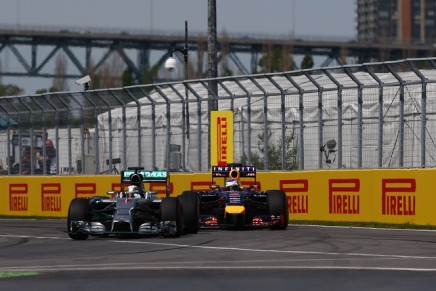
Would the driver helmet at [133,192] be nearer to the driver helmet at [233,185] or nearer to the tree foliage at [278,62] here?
the driver helmet at [233,185]

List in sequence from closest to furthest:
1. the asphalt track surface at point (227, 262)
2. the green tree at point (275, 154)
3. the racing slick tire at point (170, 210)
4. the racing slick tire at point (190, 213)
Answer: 1. the asphalt track surface at point (227, 262)
2. the racing slick tire at point (170, 210)
3. the racing slick tire at point (190, 213)
4. the green tree at point (275, 154)

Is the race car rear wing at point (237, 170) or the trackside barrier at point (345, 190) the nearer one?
the trackside barrier at point (345, 190)

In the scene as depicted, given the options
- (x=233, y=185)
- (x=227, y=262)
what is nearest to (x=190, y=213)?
(x=233, y=185)

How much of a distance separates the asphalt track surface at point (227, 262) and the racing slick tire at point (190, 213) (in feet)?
0.91

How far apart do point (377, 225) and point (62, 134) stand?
1259 cm

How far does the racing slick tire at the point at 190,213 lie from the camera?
24875mm

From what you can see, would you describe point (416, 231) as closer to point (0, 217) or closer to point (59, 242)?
point (59, 242)

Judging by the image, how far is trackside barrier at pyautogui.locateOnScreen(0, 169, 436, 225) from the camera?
27.2 m

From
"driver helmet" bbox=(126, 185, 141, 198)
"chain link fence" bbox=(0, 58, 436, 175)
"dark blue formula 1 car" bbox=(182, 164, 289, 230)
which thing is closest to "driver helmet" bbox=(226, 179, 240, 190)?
"dark blue formula 1 car" bbox=(182, 164, 289, 230)

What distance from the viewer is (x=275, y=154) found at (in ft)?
105

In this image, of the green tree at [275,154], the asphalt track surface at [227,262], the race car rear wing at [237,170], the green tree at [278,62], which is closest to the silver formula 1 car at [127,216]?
the asphalt track surface at [227,262]

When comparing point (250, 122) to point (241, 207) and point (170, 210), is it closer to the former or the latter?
point (241, 207)

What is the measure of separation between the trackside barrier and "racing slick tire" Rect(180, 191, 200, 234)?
4.34 m

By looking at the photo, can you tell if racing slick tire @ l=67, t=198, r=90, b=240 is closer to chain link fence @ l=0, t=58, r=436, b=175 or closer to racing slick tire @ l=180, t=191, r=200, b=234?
racing slick tire @ l=180, t=191, r=200, b=234
